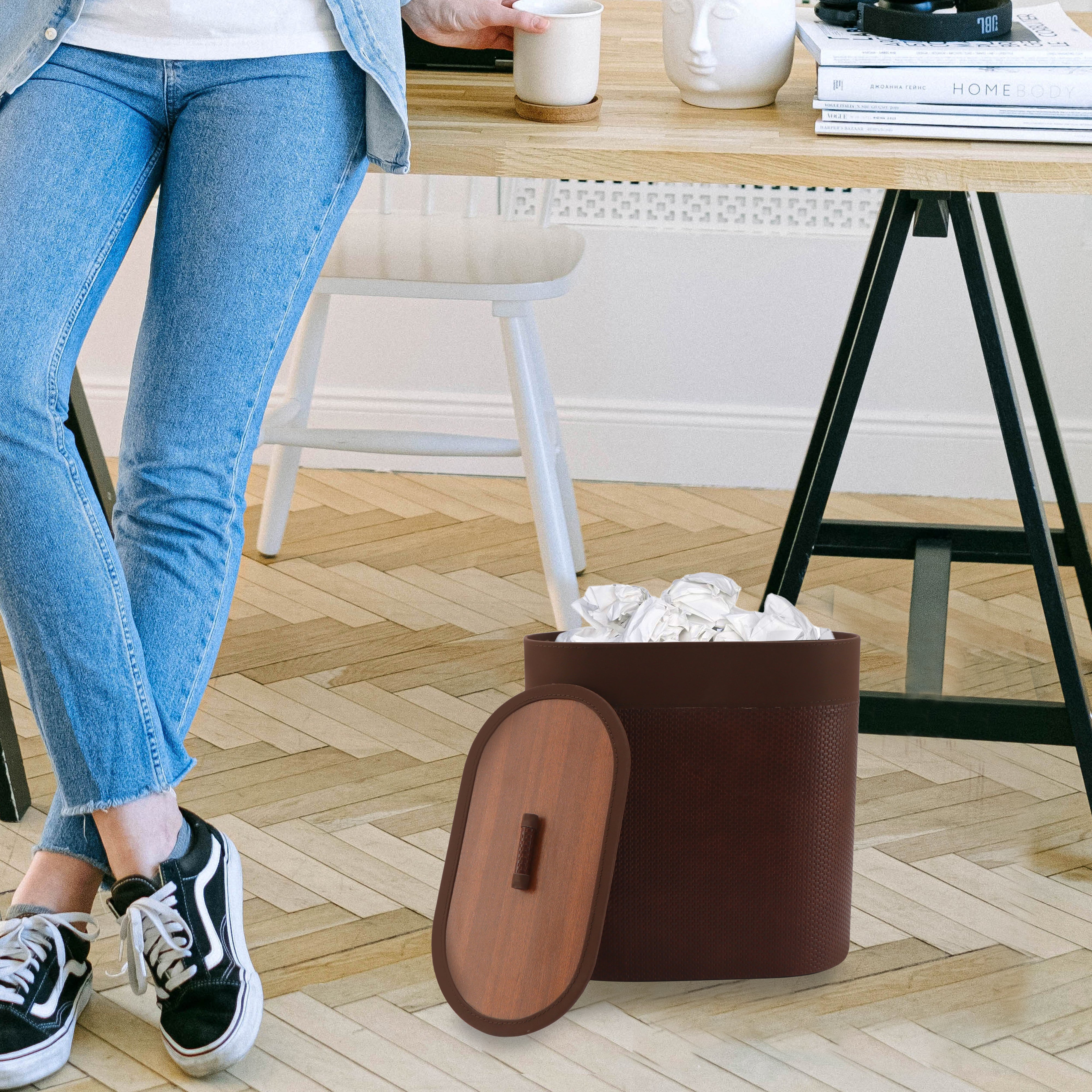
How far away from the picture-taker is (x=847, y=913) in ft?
3.97

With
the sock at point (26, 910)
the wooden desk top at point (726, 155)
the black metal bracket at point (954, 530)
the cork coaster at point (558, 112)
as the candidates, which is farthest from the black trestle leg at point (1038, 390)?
the sock at point (26, 910)

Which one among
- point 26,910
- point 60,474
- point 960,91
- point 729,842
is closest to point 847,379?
point 960,91

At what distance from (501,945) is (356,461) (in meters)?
1.40

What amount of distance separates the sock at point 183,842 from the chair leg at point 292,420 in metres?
0.82

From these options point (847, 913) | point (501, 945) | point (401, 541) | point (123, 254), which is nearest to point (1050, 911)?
point (847, 913)

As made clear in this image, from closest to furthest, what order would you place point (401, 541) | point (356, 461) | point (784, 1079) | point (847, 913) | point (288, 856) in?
point (784, 1079) < point (847, 913) < point (288, 856) < point (401, 541) < point (356, 461)

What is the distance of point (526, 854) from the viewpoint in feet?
3.67

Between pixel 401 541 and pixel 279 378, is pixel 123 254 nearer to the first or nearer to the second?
pixel 401 541

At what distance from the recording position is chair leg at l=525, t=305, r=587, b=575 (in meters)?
1.80

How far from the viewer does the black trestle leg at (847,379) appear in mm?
1368

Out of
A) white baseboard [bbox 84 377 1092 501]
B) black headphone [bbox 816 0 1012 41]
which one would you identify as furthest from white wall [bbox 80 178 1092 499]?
black headphone [bbox 816 0 1012 41]

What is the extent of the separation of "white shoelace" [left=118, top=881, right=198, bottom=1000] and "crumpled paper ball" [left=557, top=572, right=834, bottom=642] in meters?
0.37

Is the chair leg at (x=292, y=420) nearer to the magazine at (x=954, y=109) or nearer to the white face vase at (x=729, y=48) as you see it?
the white face vase at (x=729, y=48)

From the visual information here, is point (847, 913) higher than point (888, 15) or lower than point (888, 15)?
lower
